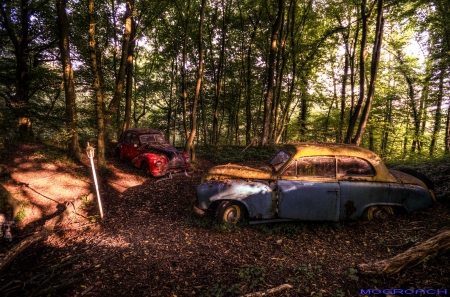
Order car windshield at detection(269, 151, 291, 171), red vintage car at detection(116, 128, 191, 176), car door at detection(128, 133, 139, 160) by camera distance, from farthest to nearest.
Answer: car door at detection(128, 133, 139, 160), red vintage car at detection(116, 128, 191, 176), car windshield at detection(269, 151, 291, 171)

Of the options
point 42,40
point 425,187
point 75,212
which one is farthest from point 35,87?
point 425,187

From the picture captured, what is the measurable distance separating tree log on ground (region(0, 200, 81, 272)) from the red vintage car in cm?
303

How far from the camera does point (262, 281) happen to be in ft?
11.4

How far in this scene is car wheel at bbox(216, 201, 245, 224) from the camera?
507 centimetres

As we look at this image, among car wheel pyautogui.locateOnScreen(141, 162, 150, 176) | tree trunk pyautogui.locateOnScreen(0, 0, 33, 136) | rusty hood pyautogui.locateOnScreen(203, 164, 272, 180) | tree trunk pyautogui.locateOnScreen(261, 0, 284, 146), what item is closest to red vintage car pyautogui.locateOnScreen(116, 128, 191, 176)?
car wheel pyautogui.locateOnScreen(141, 162, 150, 176)

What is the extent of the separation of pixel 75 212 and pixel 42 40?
11.6 metres

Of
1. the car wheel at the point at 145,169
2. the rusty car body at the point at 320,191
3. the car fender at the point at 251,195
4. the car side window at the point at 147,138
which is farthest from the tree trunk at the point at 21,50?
the rusty car body at the point at 320,191

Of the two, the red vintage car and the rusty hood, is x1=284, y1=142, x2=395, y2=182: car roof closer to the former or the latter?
the rusty hood

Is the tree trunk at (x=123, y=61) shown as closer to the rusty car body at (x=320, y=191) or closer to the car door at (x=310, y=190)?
the rusty car body at (x=320, y=191)

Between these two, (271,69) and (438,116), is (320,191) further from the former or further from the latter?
(438,116)

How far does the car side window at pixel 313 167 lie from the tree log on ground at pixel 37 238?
5.32 meters

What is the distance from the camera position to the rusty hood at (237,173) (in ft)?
17.1

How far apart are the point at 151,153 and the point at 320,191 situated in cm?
674

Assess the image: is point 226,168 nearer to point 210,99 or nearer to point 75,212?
point 75,212
